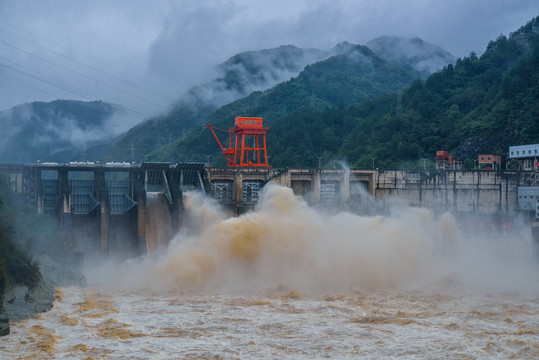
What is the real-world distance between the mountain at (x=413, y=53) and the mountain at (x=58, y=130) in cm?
7701

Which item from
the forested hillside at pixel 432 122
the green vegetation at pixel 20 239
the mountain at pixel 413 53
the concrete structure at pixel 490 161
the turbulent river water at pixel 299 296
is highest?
the mountain at pixel 413 53

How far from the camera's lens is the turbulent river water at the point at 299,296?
27078 millimetres

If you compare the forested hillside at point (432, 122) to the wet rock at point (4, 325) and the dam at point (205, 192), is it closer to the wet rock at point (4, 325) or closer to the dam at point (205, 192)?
the dam at point (205, 192)

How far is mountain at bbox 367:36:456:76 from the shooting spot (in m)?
181

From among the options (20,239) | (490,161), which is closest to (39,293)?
(20,239)

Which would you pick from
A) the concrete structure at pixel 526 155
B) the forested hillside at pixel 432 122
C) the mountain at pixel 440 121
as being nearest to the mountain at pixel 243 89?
the forested hillside at pixel 432 122

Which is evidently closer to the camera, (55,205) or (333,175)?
(55,205)

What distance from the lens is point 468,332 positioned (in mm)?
29656

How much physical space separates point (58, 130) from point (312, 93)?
60513 mm

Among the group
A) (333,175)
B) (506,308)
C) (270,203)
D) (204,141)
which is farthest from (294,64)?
(506,308)

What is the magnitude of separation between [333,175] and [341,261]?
60.9 feet

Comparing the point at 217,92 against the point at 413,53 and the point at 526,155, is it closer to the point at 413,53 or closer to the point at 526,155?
the point at 413,53

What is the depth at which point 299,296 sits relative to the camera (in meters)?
37.7

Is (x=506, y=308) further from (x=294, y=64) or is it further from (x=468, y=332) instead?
(x=294, y=64)
